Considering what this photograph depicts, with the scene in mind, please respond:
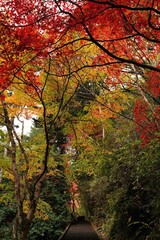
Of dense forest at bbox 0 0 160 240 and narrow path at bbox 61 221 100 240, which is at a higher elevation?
dense forest at bbox 0 0 160 240

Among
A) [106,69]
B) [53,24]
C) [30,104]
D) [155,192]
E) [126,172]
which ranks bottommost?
[155,192]

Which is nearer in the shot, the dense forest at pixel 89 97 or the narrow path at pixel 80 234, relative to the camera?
the dense forest at pixel 89 97

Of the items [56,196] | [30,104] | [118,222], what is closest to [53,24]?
[30,104]

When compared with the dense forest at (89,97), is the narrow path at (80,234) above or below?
below

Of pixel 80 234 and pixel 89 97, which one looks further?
pixel 80 234

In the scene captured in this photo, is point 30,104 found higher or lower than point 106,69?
lower

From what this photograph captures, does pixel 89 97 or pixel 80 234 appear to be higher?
pixel 89 97

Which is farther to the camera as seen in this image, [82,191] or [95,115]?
[82,191]

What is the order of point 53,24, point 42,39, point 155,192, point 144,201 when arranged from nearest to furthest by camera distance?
point 53,24
point 42,39
point 155,192
point 144,201

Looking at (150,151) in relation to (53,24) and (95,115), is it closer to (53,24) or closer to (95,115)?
(95,115)

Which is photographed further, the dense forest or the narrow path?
the narrow path

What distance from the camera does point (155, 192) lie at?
848 centimetres

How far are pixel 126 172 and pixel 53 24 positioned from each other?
18.6 ft

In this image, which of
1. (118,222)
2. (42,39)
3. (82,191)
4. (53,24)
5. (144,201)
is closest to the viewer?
(53,24)
